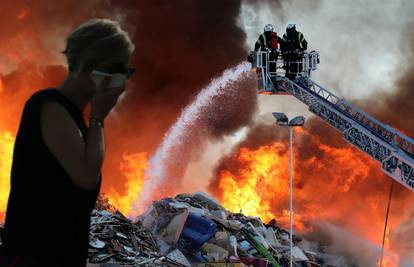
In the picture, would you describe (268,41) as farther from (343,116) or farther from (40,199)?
(40,199)

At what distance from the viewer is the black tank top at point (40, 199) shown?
1.88 meters

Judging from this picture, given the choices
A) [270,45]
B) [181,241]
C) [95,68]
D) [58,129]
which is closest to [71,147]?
[58,129]

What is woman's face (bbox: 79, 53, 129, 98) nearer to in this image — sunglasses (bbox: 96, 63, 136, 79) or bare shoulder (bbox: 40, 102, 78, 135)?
sunglasses (bbox: 96, 63, 136, 79)

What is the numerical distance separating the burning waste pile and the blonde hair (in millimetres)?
12463

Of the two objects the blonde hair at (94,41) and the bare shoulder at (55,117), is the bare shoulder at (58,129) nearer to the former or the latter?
the bare shoulder at (55,117)

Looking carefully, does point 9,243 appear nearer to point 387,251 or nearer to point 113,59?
point 113,59

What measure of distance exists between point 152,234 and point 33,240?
53.5ft

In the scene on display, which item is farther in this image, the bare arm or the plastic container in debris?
the plastic container in debris

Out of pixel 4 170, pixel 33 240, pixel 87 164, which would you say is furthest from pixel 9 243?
pixel 4 170

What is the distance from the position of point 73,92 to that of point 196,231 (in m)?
16.0

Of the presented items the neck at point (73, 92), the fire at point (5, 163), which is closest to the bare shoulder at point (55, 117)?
the neck at point (73, 92)

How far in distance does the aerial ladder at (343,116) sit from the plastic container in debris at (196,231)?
589 cm

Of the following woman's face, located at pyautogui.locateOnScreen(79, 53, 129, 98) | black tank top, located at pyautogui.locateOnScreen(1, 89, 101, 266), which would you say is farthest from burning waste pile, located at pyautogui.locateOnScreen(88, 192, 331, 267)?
woman's face, located at pyautogui.locateOnScreen(79, 53, 129, 98)

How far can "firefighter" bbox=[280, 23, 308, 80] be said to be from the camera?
20781mm
